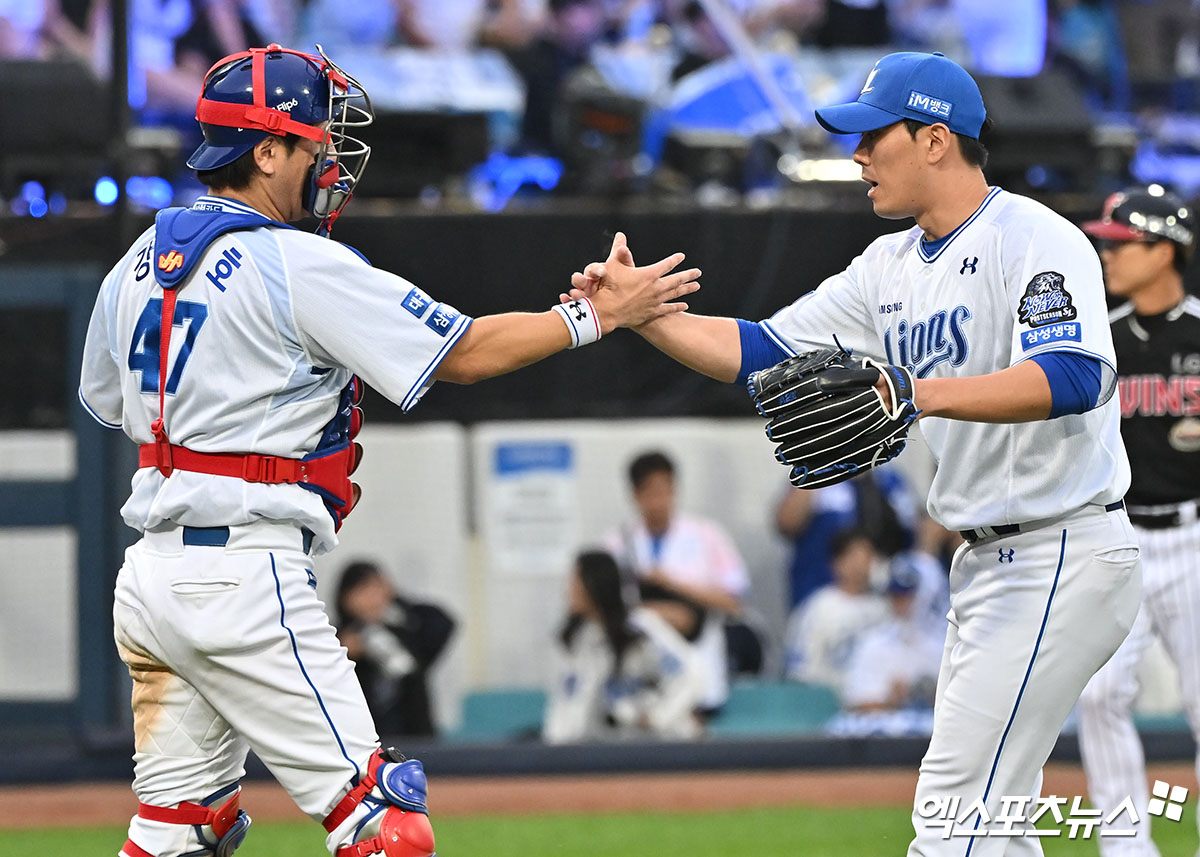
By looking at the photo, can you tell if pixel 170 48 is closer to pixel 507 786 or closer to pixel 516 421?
pixel 516 421

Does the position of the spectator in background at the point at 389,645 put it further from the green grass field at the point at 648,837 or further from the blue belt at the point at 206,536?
the blue belt at the point at 206,536

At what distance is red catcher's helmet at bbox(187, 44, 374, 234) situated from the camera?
135 inches

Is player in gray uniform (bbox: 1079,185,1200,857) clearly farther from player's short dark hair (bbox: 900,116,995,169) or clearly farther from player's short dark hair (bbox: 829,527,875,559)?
player's short dark hair (bbox: 829,527,875,559)

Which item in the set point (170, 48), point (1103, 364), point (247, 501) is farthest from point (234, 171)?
point (170, 48)

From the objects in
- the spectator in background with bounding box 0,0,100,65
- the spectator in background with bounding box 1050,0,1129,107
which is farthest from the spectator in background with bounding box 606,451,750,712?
the spectator in background with bounding box 1050,0,1129,107

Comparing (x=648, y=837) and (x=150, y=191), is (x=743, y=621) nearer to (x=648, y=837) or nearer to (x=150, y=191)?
(x=648, y=837)

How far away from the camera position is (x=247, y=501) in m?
3.31

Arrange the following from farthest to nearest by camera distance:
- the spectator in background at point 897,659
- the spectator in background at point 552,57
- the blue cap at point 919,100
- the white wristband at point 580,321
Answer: the spectator in background at point 552,57 → the spectator in background at point 897,659 → the blue cap at point 919,100 → the white wristband at point 580,321

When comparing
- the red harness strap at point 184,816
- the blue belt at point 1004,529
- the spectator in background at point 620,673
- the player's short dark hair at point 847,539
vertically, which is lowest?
the spectator in background at point 620,673

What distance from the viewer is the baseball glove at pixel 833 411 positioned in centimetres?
330

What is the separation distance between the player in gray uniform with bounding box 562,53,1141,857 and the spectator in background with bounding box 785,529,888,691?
13.3 ft

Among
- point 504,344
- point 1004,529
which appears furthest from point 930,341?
point 504,344

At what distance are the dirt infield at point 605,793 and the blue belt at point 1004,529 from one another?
3743 mm

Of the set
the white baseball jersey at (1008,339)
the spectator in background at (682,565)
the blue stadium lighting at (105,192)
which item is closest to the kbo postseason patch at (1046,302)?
the white baseball jersey at (1008,339)
